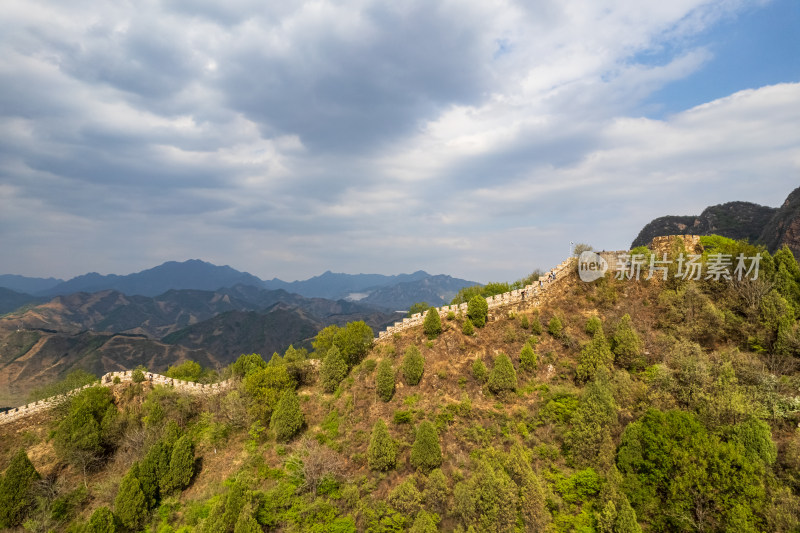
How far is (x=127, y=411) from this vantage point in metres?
44.6

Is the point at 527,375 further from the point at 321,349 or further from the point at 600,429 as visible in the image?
the point at 321,349

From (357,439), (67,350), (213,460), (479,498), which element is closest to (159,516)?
(213,460)

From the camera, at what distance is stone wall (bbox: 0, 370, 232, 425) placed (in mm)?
44094

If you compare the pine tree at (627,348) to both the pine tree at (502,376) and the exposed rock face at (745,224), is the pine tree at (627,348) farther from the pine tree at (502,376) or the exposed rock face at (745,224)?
the exposed rock face at (745,224)

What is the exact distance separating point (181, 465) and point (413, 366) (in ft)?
77.9

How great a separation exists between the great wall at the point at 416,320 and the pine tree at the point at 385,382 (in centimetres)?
858

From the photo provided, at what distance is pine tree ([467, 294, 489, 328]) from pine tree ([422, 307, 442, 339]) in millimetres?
3852

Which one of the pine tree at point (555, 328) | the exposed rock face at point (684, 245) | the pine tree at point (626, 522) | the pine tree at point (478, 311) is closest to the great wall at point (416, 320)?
the pine tree at point (478, 311)

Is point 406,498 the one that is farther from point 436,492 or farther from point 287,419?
point 287,419

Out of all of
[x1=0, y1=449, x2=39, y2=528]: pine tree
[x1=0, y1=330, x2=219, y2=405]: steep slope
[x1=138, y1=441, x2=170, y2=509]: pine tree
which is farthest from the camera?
[x1=0, y1=330, x2=219, y2=405]: steep slope

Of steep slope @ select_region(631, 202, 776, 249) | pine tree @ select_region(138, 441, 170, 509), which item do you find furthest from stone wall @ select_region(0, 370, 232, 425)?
steep slope @ select_region(631, 202, 776, 249)

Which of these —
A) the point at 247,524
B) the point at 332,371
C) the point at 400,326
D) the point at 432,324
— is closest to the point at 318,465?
the point at 247,524

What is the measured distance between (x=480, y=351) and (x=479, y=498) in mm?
16579

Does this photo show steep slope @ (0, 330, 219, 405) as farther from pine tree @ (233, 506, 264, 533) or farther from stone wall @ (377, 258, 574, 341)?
pine tree @ (233, 506, 264, 533)
